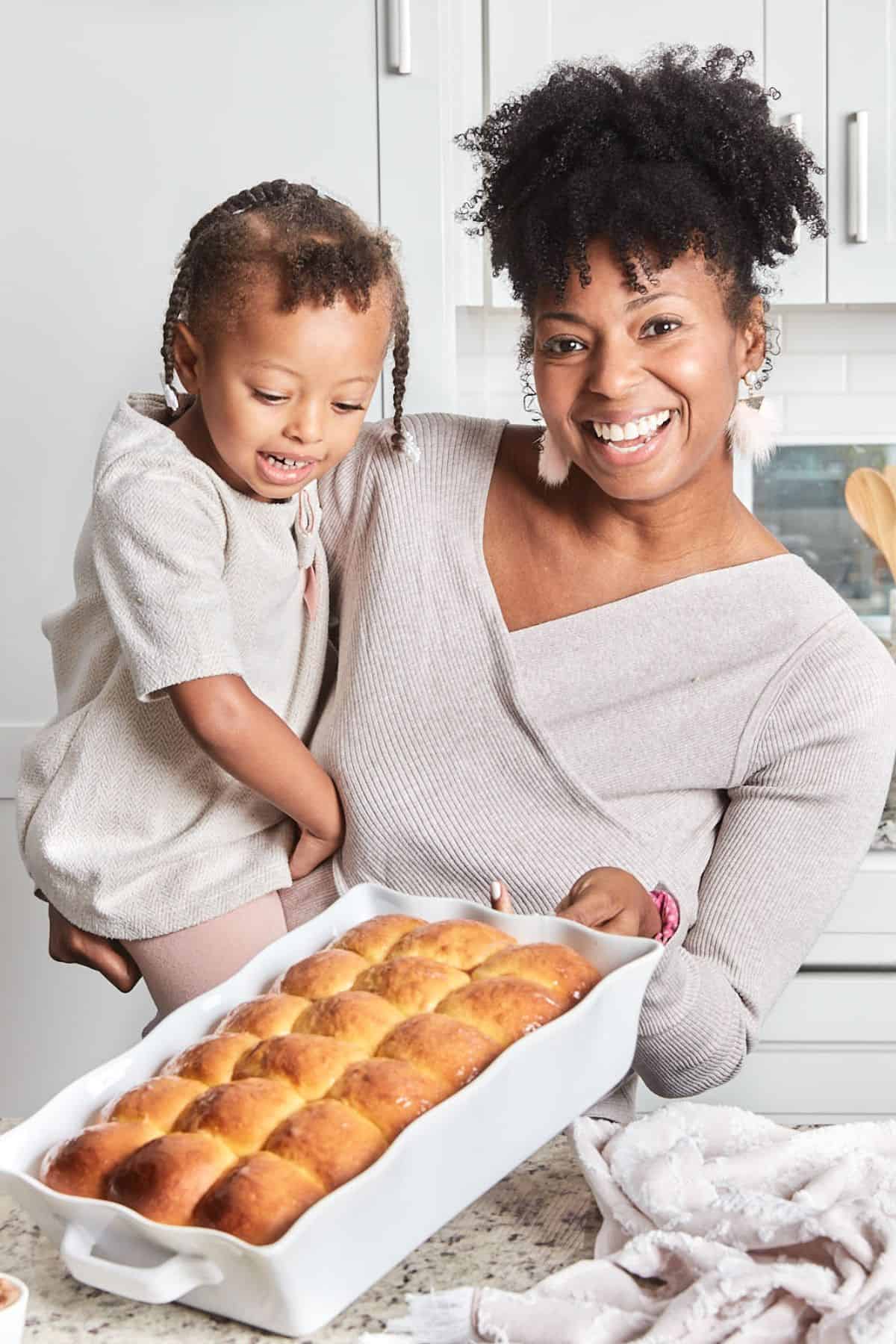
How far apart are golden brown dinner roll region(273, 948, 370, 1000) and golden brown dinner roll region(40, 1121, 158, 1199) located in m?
0.14

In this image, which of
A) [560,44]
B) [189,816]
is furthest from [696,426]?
[560,44]

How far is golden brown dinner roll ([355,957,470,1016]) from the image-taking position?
2.77ft

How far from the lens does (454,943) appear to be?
904mm

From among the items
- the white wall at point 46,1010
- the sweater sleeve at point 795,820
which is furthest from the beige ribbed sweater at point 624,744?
the white wall at point 46,1010

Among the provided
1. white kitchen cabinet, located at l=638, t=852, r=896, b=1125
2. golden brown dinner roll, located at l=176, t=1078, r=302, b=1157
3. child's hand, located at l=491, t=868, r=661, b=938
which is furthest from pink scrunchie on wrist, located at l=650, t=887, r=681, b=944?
white kitchen cabinet, located at l=638, t=852, r=896, b=1125

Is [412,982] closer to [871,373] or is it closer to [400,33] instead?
[400,33]

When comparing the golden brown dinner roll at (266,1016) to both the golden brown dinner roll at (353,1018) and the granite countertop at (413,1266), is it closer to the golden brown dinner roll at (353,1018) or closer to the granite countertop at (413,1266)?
the golden brown dinner roll at (353,1018)

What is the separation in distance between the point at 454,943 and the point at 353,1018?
4.3 inches

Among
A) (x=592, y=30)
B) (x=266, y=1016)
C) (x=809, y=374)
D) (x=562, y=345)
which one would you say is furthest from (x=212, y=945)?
(x=809, y=374)

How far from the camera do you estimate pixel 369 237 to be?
4.34 feet

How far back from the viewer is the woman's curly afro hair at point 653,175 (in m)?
1.31

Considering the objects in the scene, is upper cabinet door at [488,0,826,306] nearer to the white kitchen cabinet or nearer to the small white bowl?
the white kitchen cabinet

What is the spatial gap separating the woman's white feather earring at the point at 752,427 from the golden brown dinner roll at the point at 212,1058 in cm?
87

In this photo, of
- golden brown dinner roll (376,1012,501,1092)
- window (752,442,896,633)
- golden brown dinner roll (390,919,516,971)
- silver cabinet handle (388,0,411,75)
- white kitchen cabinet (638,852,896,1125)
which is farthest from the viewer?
window (752,442,896,633)
